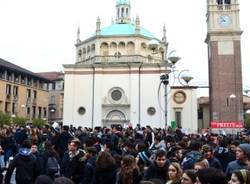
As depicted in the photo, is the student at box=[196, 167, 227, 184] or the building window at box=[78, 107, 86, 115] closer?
the student at box=[196, 167, 227, 184]

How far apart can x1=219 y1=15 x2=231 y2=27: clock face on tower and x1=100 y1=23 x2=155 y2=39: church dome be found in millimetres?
10042

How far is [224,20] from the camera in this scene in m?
44.8

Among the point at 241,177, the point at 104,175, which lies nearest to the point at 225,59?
the point at 104,175

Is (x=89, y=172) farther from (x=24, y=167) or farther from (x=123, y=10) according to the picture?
(x=123, y=10)

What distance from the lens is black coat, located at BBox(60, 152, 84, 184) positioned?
6.79 meters

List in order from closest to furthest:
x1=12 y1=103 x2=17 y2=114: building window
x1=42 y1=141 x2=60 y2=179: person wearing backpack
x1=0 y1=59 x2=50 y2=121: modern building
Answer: x1=42 y1=141 x2=60 y2=179: person wearing backpack → x1=0 y1=59 x2=50 y2=121: modern building → x1=12 y1=103 x2=17 y2=114: building window

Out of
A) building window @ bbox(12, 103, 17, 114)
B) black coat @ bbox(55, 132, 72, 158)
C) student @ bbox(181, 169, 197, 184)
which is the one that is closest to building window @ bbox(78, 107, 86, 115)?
building window @ bbox(12, 103, 17, 114)

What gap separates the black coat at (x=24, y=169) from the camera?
21.9 ft

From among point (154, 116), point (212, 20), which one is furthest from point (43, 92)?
point (212, 20)

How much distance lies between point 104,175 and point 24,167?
1.78 meters

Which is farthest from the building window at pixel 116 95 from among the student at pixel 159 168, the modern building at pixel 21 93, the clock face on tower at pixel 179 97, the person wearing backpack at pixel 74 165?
the student at pixel 159 168

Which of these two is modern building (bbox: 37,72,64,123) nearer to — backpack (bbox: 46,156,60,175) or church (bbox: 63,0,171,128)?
church (bbox: 63,0,171,128)

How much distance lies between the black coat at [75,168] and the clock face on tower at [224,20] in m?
40.9

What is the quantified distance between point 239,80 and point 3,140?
34781 millimetres
